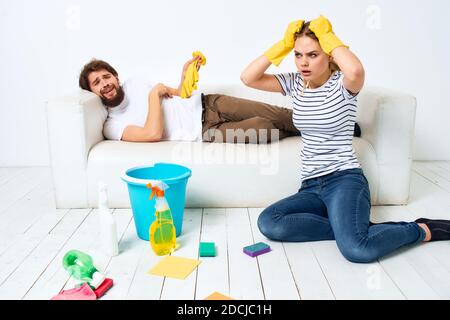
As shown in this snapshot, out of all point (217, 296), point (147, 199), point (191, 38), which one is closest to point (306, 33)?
point (147, 199)

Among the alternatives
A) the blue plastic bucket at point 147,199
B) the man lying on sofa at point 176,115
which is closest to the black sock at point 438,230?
the man lying on sofa at point 176,115

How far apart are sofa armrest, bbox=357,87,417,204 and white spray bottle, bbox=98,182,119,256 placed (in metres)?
1.21

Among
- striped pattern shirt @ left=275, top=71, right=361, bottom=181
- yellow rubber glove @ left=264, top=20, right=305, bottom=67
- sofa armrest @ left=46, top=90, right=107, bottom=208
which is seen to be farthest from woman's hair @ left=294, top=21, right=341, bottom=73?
sofa armrest @ left=46, top=90, right=107, bottom=208

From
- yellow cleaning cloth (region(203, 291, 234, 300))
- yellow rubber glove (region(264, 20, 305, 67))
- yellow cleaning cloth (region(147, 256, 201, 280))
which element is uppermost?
yellow rubber glove (region(264, 20, 305, 67))

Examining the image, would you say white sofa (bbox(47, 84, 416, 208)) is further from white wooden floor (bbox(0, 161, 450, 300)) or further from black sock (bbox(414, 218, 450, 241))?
black sock (bbox(414, 218, 450, 241))

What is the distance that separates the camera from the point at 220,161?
80.3 inches

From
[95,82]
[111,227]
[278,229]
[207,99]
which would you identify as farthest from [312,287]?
[95,82]

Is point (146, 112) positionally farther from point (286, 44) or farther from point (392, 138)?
point (392, 138)

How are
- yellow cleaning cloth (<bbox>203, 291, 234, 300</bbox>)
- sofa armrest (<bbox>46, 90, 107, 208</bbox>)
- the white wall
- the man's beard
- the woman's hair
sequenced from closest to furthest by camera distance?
yellow cleaning cloth (<bbox>203, 291, 234, 300</bbox>), the woman's hair, sofa armrest (<bbox>46, 90, 107, 208</bbox>), the man's beard, the white wall

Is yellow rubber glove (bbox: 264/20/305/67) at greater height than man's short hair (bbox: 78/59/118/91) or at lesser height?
greater

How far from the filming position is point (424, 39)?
2.84 meters

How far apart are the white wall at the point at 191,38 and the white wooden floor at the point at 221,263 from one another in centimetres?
108

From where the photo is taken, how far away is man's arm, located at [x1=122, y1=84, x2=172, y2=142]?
2162mm

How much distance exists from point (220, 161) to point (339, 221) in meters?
0.66
